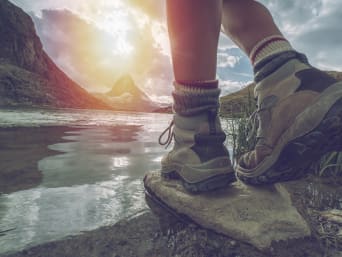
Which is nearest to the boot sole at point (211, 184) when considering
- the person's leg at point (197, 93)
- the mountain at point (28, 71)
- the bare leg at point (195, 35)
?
the person's leg at point (197, 93)

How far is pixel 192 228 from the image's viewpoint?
1.06 meters

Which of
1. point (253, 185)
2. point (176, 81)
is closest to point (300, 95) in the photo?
point (253, 185)

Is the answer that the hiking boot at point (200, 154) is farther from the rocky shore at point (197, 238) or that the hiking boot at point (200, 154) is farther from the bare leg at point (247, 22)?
the bare leg at point (247, 22)

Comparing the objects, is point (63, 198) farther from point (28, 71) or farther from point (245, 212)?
point (28, 71)

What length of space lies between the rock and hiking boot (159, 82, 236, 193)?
0.18ft

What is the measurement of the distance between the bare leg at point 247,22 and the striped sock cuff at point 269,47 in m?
0.04

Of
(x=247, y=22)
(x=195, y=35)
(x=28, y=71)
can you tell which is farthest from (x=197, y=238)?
(x=28, y=71)

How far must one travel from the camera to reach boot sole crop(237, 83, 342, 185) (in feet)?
3.42

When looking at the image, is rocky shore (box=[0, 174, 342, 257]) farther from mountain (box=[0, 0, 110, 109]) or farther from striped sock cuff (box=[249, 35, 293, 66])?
mountain (box=[0, 0, 110, 109])

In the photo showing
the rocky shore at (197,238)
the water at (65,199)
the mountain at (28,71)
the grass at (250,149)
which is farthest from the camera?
the mountain at (28,71)

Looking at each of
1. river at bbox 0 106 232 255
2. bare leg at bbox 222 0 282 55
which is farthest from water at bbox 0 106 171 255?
bare leg at bbox 222 0 282 55

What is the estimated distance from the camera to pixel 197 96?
127cm

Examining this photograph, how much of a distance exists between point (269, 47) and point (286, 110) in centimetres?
36

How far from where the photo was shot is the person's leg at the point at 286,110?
3.49 ft
